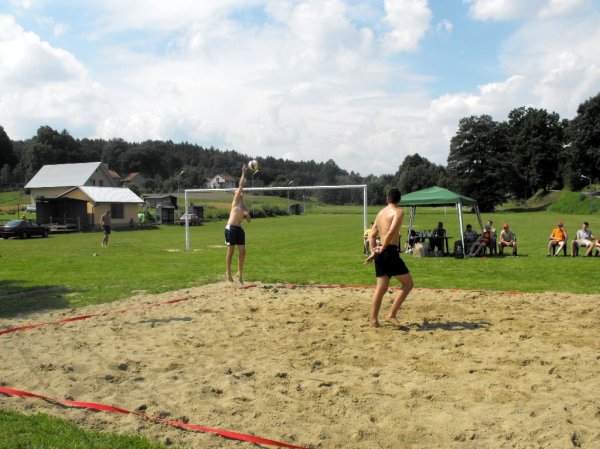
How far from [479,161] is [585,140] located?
14.7m

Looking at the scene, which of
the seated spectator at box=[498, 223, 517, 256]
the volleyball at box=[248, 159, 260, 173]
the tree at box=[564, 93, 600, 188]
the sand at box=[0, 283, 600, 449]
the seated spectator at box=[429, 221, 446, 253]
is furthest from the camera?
the tree at box=[564, 93, 600, 188]

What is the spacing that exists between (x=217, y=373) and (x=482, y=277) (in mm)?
8622

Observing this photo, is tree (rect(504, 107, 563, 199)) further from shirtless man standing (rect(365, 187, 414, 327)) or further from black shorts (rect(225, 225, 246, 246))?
shirtless man standing (rect(365, 187, 414, 327))

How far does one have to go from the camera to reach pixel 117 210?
147 ft

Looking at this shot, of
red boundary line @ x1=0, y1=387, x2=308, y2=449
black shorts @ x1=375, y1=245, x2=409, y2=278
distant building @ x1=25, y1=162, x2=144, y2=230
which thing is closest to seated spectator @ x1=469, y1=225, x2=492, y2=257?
black shorts @ x1=375, y1=245, x2=409, y2=278

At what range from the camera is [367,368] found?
16.9 ft

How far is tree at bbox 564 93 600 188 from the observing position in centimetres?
7444

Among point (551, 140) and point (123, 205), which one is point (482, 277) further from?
point (551, 140)

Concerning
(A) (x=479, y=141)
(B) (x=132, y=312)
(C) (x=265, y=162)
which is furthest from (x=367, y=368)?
(C) (x=265, y=162)

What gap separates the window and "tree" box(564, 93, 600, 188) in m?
62.7

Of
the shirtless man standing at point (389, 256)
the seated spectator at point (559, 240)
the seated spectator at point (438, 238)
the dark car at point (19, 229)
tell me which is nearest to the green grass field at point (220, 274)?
the seated spectator at point (559, 240)

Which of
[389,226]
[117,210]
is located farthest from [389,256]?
[117,210]

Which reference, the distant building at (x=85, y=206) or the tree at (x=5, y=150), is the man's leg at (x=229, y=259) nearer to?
the distant building at (x=85, y=206)

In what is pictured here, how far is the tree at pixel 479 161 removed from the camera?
7506cm
